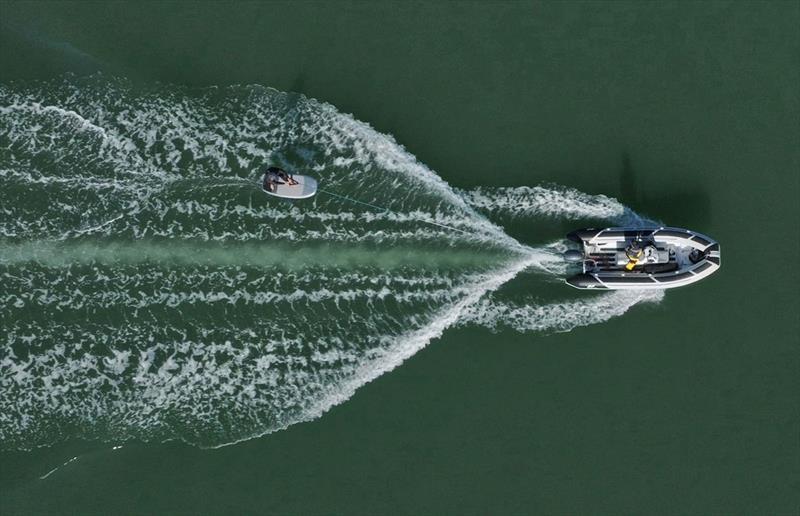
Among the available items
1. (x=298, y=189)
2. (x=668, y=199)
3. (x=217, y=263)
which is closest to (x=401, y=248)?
(x=298, y=189)

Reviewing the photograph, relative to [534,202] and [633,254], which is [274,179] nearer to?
[534,202]

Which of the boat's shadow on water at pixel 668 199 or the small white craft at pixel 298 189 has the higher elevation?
the boat's shadow on water at pixel 668 199

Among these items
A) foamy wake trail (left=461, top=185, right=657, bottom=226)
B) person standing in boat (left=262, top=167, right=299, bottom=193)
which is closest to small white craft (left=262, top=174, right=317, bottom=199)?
person standing in boat (left=262, top=167, right=299, bottom=193)

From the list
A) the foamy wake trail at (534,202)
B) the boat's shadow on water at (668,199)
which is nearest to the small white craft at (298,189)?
the foamy wake trail at (534,202)

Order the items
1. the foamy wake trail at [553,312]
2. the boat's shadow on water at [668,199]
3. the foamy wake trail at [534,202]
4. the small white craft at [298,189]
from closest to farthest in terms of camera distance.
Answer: the small white craft at [298,189] < the foamy wake trail at [553,312] < the foamy wake trail at [534,202] < the boat's shadow on water at [668,199]

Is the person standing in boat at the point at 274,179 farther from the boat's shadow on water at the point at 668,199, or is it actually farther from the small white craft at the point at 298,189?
the boat's shadow on water at the point at 668,199

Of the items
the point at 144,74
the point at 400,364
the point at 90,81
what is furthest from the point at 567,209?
the point at 90,81

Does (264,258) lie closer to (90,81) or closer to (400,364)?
(400,364)
